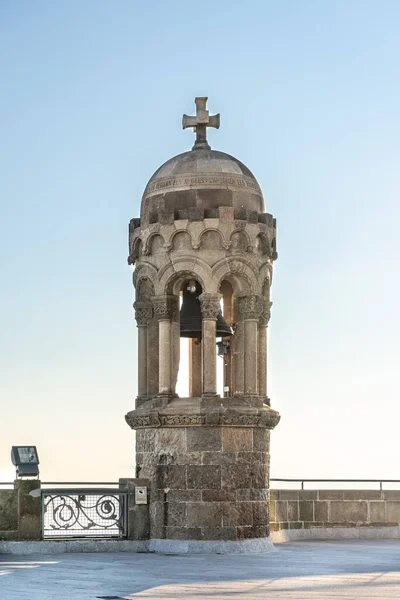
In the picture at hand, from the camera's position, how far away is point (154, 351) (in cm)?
2345

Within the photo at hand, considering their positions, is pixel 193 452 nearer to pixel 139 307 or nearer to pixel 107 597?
pixel 139 307

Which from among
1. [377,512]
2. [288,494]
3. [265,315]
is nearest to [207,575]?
[265,315]

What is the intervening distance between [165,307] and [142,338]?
103cm

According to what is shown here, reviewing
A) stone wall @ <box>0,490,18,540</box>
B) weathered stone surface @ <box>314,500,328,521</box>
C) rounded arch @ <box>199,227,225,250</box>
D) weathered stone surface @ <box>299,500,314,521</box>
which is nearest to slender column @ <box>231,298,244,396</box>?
rounded arch @ <box>199,227,225,250</box>

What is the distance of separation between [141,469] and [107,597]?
8.25m

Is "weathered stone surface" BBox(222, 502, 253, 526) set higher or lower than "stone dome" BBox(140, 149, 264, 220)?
lower

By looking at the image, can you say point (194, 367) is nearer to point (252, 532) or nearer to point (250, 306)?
point (250, 306)

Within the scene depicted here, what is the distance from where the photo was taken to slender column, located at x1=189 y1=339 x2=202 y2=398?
24156 millimetres

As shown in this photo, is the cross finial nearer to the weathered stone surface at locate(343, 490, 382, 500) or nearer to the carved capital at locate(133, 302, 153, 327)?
the carved capital at locate(133, 302, 153, 327)

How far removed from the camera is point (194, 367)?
24.3 metres

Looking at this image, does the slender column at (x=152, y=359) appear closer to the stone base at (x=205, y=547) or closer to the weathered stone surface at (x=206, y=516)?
the weathered stone surface at (x=206, y=516)

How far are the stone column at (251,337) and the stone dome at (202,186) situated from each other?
62.6 inches

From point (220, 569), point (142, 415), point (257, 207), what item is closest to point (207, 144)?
point (257, 207)

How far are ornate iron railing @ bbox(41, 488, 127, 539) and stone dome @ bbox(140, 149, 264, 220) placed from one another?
495 centimetres
